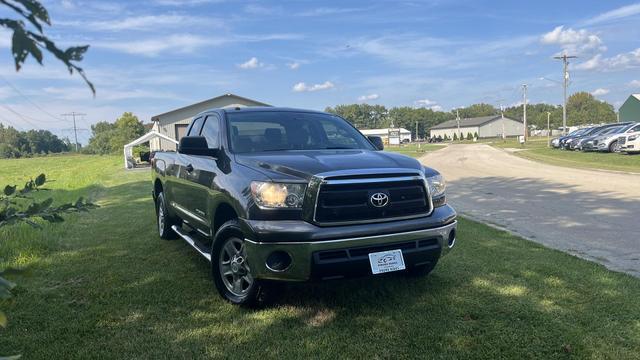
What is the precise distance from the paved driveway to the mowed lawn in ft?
3.12

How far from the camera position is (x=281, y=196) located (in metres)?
3.89

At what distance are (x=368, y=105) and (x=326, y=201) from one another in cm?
16080

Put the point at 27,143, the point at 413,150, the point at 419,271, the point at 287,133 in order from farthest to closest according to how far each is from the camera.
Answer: the point at 27,143 < the point at 413,150 < the point at 287,133 < the point at 419,271

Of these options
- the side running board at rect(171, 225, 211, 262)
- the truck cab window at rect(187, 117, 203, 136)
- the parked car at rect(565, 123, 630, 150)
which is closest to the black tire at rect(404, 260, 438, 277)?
the side running board at rect(171, 225, 211, 262)

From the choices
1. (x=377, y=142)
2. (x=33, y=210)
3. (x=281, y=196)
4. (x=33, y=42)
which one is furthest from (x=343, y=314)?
(x=33, y=42)

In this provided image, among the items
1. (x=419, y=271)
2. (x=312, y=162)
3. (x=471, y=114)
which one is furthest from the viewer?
(x=471, y=114)

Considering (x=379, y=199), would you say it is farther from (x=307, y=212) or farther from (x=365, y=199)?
(x=307, y=212)

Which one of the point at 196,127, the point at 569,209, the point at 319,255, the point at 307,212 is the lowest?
the point at 569,209

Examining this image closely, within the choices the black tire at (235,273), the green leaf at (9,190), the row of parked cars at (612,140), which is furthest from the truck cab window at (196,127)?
the row of parked cars at (612,140)

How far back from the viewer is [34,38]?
148 cm

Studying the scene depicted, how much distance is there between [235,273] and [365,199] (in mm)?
1361

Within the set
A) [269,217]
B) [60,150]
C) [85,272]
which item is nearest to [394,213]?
[269,217]

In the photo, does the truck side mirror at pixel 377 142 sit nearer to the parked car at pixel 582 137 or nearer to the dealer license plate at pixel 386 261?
the dealer license plate at pixel 386 261

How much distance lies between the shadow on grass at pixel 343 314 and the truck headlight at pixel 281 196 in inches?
38.3
